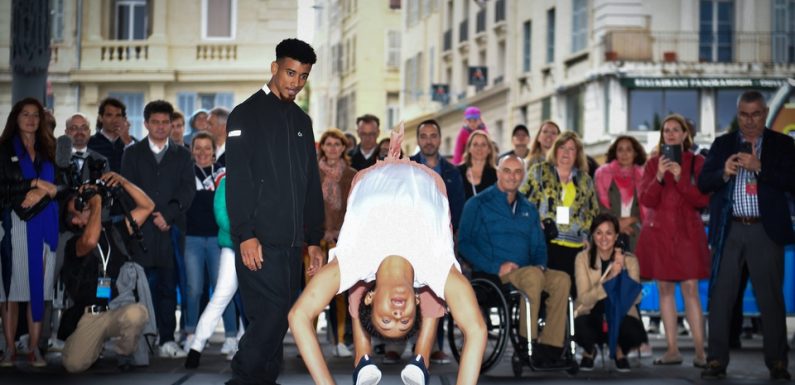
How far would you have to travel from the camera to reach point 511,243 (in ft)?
38.3

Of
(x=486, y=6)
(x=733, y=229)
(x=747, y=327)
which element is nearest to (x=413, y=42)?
(x=486, y=6)

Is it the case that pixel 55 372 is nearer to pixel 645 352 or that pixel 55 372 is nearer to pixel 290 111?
pixel 290 111

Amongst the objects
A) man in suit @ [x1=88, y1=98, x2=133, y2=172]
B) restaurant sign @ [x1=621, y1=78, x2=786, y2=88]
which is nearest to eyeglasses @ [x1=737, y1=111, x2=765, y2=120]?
man in suit @ [x1=88, y1=98, x2=133, y2=172]

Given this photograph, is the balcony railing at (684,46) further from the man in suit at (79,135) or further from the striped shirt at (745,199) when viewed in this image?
the striped shirt at (745,199)

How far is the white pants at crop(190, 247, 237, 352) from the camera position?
1106cm

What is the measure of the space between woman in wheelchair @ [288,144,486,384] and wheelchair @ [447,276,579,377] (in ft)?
11.1

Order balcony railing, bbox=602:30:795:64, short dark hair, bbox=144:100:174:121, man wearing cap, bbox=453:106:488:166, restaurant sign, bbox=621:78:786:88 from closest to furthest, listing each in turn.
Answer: short dark hair, bbox=144:100:174:121
man wearing cap, bbox=453:106:488:166
balcony railing, bbox=602:30:795:64
restaurant sign, bbox=621:78:786:88

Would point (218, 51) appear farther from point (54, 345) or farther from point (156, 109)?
point (156, 109)

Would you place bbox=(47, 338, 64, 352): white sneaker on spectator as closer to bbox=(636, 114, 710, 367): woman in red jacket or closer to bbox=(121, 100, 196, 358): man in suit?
bbox=(121, 100, 196, 358): man in suit

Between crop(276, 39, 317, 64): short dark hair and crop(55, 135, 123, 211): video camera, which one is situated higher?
crop(276, 39, 317, 64): short dark hair

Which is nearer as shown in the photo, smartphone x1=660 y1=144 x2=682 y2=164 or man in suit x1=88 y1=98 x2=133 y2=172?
smartphone x1=660 y1=144 x2=682 y2=164

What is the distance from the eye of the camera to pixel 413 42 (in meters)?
58.1

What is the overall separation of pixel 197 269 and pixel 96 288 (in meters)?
1.61

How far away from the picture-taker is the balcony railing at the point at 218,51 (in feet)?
116
